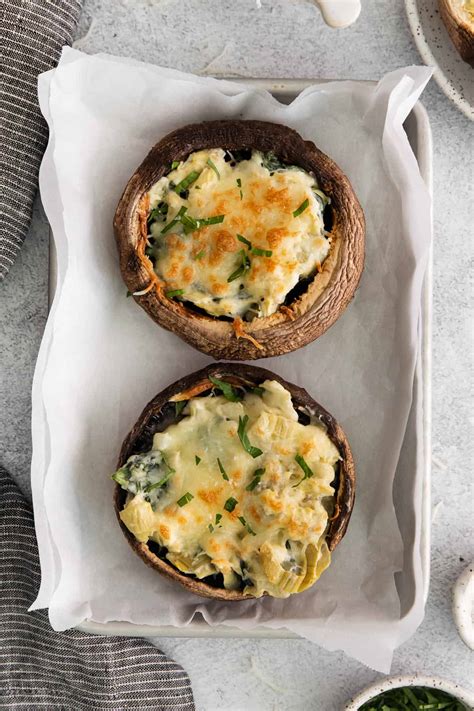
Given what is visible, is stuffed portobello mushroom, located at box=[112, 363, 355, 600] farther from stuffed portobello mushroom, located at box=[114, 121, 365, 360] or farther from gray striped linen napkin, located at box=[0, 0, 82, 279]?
gray striped linen napkin, located at box=[0, 0, 82, 279]

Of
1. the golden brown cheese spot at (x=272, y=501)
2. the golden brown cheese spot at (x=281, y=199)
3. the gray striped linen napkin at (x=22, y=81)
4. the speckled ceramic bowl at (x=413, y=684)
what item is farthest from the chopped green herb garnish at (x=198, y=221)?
the speckled ceramic bowl at (x=413, y=684)

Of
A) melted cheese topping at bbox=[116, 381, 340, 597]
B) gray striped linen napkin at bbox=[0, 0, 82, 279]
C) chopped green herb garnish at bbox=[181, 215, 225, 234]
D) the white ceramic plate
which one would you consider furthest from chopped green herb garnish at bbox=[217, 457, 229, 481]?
the white ceramic plate

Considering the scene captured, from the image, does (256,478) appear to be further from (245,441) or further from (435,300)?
(435,300)

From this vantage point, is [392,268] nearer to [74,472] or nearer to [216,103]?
[216,103]

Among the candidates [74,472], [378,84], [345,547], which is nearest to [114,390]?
[74,472]

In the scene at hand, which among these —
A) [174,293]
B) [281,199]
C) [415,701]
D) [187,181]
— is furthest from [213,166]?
[415,701]

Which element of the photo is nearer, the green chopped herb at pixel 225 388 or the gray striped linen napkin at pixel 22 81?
the green chopped herb at pixel 225 388

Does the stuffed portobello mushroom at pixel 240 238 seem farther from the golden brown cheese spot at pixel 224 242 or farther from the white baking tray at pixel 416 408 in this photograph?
the white baking tray at pixel 416 408

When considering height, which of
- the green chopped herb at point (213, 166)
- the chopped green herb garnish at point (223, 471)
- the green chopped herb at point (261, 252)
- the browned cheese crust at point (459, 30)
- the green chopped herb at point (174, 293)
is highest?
the browned cheese crust at point (459, 30)
